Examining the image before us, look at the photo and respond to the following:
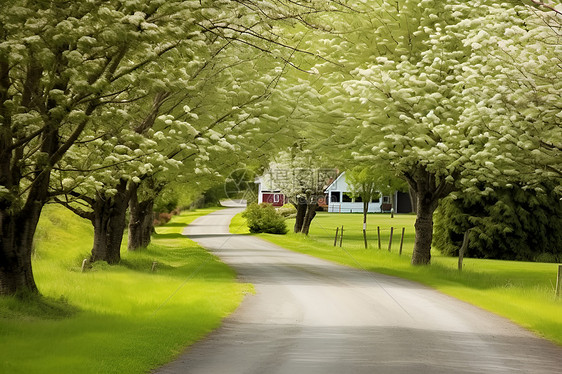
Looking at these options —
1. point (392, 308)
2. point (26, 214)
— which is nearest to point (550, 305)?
point (392, 308)

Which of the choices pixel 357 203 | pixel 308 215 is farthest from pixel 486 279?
pixel 357 203

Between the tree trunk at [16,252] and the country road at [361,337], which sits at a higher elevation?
the tree trunk at [16,252]

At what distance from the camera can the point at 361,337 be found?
51.8 ft

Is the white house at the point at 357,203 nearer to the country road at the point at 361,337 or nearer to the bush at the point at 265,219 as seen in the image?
the bush at the point at 265,219

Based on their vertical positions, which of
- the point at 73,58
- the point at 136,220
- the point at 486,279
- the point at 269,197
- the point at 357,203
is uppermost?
the point at 73,58

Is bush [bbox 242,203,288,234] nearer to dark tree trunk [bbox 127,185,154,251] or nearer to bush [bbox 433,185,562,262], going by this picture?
bush [bbox 433,185,562,262]

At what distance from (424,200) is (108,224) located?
1431cm

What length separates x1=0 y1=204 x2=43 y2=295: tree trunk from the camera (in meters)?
17.8

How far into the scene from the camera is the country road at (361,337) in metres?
12.6

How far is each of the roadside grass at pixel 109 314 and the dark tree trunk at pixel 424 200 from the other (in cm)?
909

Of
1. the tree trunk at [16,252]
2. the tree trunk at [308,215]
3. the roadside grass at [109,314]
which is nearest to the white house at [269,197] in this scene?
the tree trunk at [308,215]

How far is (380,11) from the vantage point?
104 feet

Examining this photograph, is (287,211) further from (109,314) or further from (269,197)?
(109,314)

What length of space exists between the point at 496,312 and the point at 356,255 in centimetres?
2412
